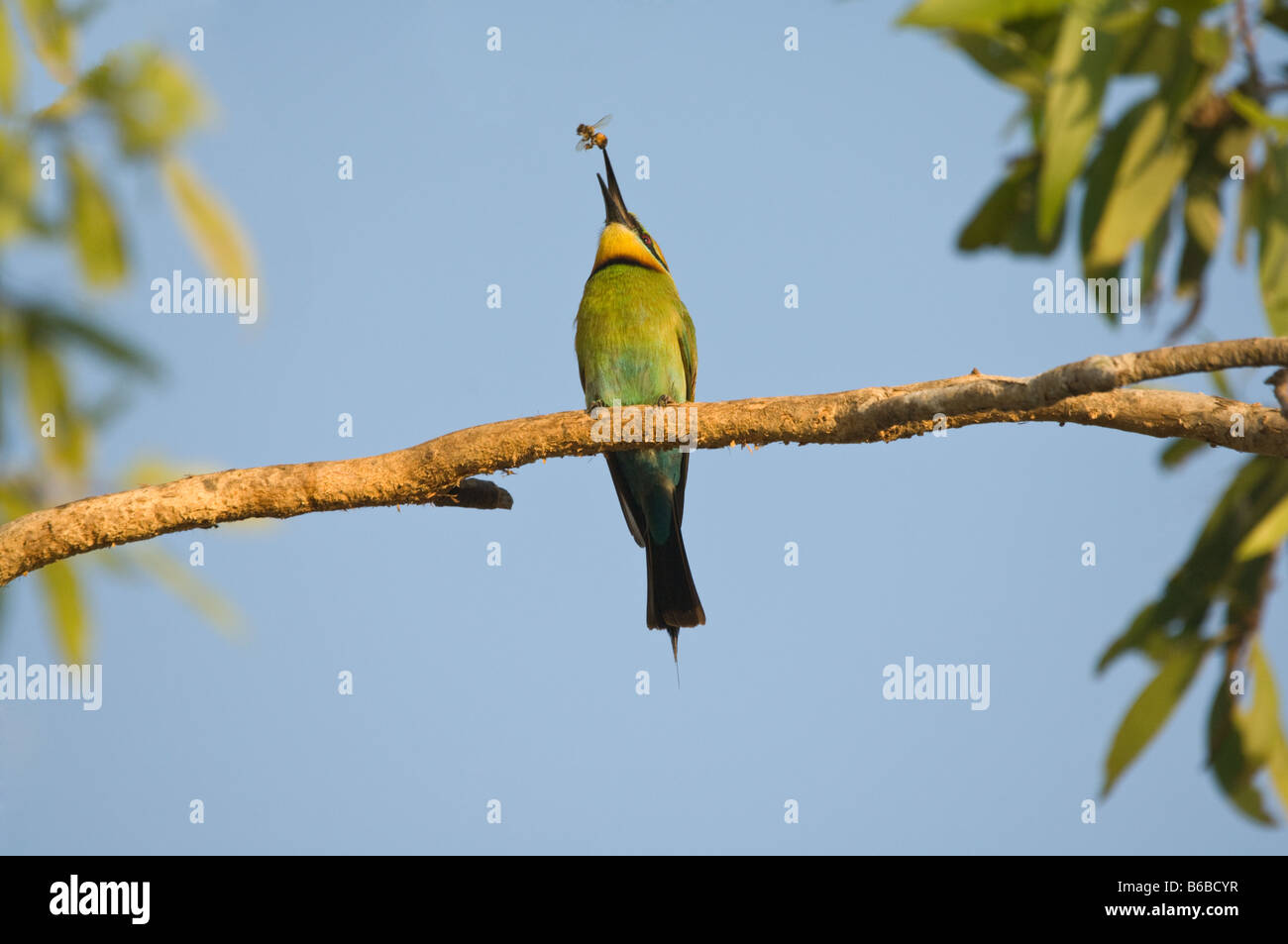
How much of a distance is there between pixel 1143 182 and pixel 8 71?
2883mm

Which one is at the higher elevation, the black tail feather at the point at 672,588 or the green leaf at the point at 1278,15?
the green leaf at the point at 1278,15

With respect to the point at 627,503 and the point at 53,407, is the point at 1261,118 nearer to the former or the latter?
the point at 627,503

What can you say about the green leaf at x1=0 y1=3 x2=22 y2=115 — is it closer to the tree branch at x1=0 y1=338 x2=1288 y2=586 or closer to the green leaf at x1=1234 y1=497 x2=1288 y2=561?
the tree branch at x1=0 y1=338 x2=1288 y2=586

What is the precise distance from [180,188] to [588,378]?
137 centimetres

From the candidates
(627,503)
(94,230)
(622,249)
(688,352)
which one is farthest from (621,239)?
(94,230)

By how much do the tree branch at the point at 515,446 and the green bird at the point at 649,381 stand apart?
94 cm

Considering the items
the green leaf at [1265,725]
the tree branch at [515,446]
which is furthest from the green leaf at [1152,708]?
the tree branch at [515,446]

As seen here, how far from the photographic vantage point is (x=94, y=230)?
3.38m

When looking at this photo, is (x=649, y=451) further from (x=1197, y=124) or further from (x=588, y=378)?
(x=1197, y=124)

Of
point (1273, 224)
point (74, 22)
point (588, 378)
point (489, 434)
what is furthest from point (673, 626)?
point (74, 22)

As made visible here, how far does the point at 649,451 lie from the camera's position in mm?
3590

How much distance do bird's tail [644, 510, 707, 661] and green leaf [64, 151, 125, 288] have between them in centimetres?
177

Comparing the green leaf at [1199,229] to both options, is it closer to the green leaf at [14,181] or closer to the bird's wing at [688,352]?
the bird's wing at [688,352]

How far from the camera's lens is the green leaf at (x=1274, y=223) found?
103 inches
